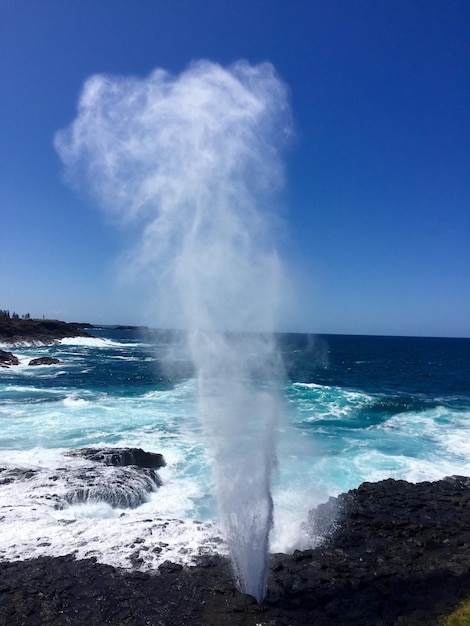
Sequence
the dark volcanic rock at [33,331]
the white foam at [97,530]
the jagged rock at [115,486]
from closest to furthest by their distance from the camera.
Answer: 1. the white foam at [97,530]
2. the jagged rock at [115,486]
3. the dark volcanic rock at [33,331]

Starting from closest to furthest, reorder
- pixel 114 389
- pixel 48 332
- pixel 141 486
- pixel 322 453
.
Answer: pixel 141 486 → pixel 322 453 → pixel 114 389 → pixel 48 332

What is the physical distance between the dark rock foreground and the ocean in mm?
1012

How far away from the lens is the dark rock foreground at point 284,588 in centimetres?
1078

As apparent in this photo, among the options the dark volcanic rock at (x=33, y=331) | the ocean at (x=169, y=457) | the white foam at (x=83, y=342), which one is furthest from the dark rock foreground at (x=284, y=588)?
the white foam at (x=83, y=342)

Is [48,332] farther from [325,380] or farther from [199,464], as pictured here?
[199,464]

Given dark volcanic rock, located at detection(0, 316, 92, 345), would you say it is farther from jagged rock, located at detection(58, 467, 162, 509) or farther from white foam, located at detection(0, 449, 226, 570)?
white foam, located at detection(0, 449, 226, 570)

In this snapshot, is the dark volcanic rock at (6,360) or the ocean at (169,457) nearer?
the ocean at (169,457)

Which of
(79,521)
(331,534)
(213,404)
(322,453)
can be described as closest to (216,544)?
(331,534)

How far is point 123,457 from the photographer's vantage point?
2236 cm

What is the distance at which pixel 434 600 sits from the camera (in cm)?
1145

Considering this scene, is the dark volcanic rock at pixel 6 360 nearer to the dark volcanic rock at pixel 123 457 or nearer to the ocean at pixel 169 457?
the ocean at pixel 169 457

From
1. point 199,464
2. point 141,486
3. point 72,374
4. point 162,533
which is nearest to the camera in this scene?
point 162,533

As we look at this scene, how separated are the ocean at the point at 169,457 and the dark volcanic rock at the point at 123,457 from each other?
66 cm

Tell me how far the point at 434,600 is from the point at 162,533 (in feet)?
29.1
